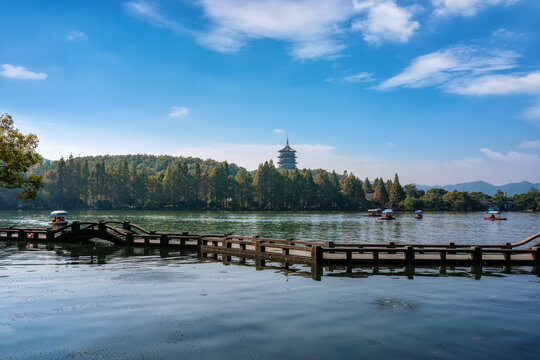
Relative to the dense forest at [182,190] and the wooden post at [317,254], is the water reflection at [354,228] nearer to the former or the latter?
the wooden post at [317,254]

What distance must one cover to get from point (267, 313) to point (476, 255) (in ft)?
52.6

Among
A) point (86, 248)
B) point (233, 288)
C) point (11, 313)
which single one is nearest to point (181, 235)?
point (86, 248)

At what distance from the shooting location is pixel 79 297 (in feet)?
51.3

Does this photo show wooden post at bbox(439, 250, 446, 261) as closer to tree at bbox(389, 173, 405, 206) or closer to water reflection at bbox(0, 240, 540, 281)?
water reflection at bbox(0, 240, 540, 281)

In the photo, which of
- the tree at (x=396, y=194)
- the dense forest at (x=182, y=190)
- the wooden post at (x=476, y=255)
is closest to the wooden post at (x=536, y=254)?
the wooden post at (x=476, y=255)

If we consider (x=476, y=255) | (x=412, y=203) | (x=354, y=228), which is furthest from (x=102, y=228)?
(x=412, y=203)

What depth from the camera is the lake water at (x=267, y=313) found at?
10156mm

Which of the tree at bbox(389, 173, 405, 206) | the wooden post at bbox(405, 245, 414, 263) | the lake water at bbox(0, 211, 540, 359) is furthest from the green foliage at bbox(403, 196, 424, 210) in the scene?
the wooden post at bbox(405, 245, 414, 263)

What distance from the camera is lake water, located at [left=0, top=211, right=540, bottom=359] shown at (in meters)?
10.2

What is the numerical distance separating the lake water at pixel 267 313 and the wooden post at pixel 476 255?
1231 mm

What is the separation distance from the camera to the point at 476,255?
23.9 m

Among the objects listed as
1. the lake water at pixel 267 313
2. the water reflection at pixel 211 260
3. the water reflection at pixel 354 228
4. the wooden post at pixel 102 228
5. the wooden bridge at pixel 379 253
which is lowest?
the water reflection at pixel 354 228

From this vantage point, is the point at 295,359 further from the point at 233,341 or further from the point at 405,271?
the point at 405,271

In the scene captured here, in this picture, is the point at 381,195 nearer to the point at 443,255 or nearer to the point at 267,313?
the point at 443,255
